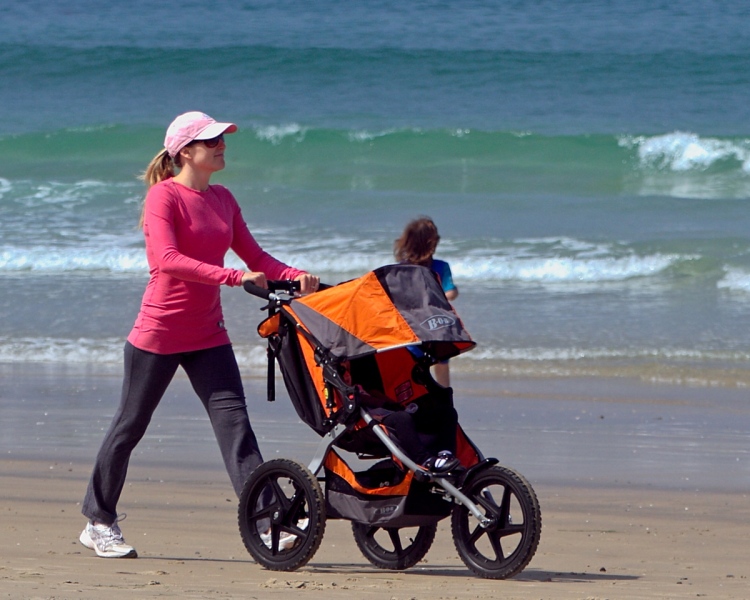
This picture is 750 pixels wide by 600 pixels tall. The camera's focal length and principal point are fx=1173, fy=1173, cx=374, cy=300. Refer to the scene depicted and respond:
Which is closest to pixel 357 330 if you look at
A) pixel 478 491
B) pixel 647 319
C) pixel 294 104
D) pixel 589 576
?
pixel 478 491

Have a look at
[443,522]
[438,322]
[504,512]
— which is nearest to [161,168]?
[438,322]

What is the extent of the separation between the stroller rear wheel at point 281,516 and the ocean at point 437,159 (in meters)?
4.38

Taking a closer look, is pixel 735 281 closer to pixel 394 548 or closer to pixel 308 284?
pixel 394 548

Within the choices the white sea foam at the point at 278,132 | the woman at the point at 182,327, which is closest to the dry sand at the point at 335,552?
the woman at the point at 182,327

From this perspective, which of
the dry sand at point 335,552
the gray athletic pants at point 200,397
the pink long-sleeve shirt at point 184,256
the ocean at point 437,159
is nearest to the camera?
the dry sand at point 335,552

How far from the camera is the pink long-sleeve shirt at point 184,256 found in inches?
158

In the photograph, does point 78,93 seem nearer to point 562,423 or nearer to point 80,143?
point 80,143

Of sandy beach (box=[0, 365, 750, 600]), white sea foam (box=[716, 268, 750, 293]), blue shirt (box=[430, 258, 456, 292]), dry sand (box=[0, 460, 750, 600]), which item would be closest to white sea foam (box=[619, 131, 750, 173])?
white sea foam (box=[716, 268, 750, 293])

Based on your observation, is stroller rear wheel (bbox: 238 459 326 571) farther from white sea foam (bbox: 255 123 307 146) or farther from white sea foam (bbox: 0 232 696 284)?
white sea foam (bbox: 255 123 307 146)

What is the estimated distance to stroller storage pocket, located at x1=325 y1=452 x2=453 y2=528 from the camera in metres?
3.89

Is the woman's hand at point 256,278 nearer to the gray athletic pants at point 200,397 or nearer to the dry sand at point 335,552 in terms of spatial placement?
the gray athletic pants at point 200,397

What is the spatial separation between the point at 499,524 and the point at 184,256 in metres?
1.37

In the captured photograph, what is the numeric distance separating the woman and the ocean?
4243mm

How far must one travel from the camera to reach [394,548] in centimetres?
435
